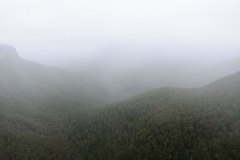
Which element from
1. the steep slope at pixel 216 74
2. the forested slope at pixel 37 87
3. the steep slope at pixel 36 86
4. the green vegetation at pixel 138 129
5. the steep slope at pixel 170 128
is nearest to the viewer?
the steep slope at pixel 170 128

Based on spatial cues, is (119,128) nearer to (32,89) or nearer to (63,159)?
(63,159)

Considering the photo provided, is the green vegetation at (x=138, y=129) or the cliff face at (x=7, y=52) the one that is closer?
the green vegetation at (x=138, y=129)

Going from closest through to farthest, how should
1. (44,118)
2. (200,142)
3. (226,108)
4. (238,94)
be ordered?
(200,142) < (226,108) < (238,94) < (44,118)

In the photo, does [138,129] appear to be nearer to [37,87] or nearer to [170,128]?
[170,128]

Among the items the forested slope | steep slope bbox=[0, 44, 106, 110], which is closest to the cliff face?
steep slope bbox=[0, 44, 106, 110]

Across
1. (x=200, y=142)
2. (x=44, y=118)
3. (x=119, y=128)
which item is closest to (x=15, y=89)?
(x=44, y=118)

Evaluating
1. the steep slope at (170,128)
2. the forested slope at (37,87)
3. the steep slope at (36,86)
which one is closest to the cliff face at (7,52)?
the steep slope at (36,86)

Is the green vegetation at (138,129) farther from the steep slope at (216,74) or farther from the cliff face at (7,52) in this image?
the steep slope at (216,74)

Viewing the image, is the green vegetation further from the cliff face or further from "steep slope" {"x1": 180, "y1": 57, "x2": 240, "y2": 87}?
"steep slope" {"x1": 180, "y1": 57, "x2": 240, "y2": 87}

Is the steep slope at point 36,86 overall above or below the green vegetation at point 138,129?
above
